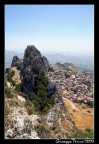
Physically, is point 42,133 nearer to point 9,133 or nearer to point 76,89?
point 9,133

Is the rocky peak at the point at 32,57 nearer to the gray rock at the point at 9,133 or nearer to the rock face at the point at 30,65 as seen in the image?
the rock face at the point at 30,65

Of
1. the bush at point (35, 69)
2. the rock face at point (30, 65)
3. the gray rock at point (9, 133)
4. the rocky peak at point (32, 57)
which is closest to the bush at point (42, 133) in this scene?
the gray rock at point (9, 133)

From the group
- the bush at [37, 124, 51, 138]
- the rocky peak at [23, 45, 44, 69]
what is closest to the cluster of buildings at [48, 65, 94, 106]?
the rocky peak at [23, 45, 44, 69]

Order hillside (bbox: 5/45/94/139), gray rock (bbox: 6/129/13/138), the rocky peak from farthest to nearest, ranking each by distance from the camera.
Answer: the rocky peak < hillside (bbox: 5/45/94/139) < gray rock (bbox: 6/129/13/138)

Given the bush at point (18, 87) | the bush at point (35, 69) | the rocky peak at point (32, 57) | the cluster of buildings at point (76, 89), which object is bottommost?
the cluster of buildings at point (76, 89)

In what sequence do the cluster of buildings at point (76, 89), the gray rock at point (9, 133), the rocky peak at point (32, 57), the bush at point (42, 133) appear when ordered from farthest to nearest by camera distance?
the cluster of buildings at point (76, 89)
the rocky peak at point (32, 57)
the bush at point (42, 133)
the gray rock at point (9, 133)

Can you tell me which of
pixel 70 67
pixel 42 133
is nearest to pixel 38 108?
pixel 42 133

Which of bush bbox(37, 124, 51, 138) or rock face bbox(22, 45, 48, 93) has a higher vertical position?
rock face bbox(22, 45, 48, 93)

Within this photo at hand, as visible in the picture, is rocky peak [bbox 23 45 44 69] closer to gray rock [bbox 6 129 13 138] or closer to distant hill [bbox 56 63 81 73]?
gray rock [bbox 6 129 13 138]
